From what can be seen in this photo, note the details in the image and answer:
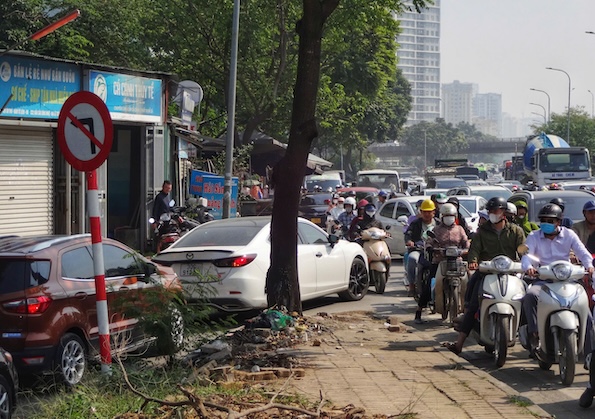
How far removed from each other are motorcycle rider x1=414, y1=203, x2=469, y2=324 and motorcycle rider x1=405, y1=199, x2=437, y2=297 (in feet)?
3.96

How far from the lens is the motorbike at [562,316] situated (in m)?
8.72

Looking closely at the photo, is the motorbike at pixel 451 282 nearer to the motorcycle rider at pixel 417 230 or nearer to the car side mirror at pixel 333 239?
the motorcycle rider at pixel 417 230

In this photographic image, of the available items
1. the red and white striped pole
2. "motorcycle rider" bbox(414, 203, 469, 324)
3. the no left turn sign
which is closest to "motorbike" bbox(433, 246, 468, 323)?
"motorcycle rider" bbox(414, 203, 469, 324)

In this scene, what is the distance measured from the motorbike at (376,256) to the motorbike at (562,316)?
7.67m

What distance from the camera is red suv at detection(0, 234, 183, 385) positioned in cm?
871

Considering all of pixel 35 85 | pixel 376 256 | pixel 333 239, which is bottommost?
pixel 376 256

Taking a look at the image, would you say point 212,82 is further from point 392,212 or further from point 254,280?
point 254,280

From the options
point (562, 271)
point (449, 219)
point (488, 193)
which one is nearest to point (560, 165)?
point (488, 193)

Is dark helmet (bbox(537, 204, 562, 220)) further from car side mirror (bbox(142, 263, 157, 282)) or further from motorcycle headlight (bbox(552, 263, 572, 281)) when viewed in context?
car side mirror (bbox(142, 263, 157, 282))

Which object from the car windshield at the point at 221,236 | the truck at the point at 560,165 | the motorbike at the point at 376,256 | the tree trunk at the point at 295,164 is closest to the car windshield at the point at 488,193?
the motorbike at the point at 376,256

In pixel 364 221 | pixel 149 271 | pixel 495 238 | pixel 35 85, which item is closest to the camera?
pixel 149 271

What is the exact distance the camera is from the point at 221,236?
13562 millimetres

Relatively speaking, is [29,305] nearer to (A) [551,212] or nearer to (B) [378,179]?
(A) [551,212]

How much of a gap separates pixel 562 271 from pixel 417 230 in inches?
232
